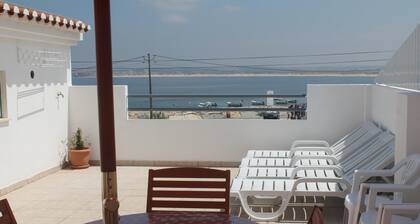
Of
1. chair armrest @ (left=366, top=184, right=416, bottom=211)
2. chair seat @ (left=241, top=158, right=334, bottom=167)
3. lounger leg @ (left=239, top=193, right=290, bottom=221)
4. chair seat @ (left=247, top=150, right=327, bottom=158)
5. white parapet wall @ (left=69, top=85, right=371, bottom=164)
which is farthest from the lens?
white parapet wall @ (left=69, top=85, right=371, bottom=164)

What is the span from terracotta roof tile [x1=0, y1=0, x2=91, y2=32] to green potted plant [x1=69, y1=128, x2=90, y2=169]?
5.39 feet

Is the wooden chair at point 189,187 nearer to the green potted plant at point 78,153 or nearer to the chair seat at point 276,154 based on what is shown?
the chair seat at point 276,154

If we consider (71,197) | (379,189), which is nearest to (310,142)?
(71,197)

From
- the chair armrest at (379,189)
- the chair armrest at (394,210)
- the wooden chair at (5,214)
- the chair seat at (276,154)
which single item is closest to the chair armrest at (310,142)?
the chair seat at (276,154)

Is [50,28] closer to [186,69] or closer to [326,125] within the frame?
[326,125]

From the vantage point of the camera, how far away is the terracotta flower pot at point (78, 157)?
298 inches

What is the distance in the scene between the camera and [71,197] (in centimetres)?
592

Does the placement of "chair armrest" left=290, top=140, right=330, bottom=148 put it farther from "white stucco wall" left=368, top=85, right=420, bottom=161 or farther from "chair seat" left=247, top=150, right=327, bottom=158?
"white stucco wall" left=368, top=85, right=420, bottom=161

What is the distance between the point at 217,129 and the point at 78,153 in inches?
85.7

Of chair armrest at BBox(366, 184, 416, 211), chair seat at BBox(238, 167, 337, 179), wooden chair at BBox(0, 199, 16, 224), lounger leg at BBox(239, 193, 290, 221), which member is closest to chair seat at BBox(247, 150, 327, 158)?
chair seat at BBox(238, 167, 337, 179)

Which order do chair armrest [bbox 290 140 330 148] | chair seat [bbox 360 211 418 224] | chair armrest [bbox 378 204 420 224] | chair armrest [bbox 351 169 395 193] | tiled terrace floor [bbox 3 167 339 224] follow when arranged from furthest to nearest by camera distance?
1. chair armrest [bbox 290 140 330 148]
2. tiled terrace floor [bbox 3 167 339 224]
3. chair armrest [bbox 351 169 395 193]
4. chair seat [bbox 360 211 418 224]
5. chair armrest [bbox 378 204 420 224]

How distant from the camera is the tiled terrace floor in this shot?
5.14 m

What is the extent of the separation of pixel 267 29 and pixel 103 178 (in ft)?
144

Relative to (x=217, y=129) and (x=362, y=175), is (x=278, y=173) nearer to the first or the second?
(x=362, y=175)
